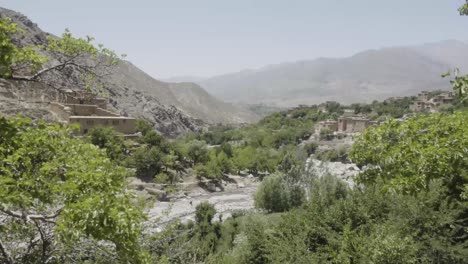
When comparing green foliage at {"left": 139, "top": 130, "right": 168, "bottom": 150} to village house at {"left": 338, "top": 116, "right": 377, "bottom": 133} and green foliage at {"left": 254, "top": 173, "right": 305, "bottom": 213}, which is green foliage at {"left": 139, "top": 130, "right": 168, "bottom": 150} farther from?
village house at {"left": 338, "top": 116, "right": 377, "bottom": 133}

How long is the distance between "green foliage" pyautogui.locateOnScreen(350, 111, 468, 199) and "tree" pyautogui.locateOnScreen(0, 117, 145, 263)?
10.0 feet

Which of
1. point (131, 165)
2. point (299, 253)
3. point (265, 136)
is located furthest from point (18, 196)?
point (265, 136)

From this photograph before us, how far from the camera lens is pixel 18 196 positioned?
3621 millimetres

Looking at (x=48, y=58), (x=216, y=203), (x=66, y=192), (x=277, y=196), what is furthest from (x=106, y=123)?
(x=66, y=192)

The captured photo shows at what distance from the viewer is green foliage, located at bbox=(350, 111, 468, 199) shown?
178 inches

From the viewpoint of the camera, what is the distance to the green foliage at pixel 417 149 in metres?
4.53

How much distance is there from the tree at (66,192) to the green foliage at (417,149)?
305 centimetres

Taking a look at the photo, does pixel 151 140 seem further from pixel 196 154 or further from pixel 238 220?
pixel 238 220

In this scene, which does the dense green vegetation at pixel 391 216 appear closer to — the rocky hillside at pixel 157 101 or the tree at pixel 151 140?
the rocky hillside at pixel 157 101

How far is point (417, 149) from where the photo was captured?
4762 mm

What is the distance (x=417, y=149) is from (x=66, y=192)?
375 cm

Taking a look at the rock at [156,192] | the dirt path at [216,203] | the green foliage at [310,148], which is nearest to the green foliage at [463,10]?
the dirt path at [216,203]

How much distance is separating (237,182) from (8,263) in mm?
45669

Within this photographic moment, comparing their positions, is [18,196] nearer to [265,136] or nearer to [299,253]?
[299,253]
